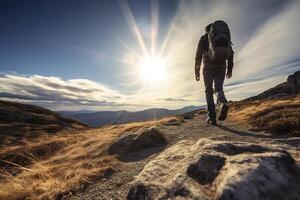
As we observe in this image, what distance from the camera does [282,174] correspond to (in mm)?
2672

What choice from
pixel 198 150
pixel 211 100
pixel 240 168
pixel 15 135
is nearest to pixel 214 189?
pixel 240 168

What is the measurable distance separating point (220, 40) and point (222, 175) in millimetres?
6887

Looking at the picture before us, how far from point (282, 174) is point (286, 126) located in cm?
616

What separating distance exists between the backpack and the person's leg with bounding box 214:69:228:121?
0.77 metres

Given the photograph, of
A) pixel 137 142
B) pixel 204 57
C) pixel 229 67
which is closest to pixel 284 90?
pixel 229 67

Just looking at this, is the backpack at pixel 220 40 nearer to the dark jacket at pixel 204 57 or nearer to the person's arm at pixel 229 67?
the dark jacket at pixel 204 57

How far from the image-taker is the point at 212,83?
32.2 feet

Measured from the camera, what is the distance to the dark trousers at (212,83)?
9155 mm

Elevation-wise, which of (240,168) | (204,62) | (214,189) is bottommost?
(214,189)

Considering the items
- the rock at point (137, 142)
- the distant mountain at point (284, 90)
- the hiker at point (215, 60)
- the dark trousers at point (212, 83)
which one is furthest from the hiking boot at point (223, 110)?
the distant mountain at point (284, 90)

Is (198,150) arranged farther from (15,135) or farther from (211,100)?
(15,135)

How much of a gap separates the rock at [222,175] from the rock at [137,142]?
445cm

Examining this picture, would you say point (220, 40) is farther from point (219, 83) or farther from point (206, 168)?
point (206, 168)

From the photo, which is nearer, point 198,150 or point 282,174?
point 282,174
